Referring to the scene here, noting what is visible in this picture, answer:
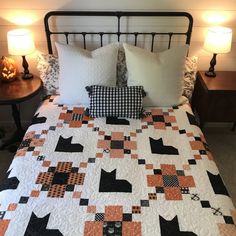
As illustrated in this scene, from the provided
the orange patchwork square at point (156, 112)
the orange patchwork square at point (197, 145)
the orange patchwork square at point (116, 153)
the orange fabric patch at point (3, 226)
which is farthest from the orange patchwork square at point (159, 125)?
the orange fabric patch at point (3, 226)

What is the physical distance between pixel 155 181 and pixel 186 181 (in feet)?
0.57

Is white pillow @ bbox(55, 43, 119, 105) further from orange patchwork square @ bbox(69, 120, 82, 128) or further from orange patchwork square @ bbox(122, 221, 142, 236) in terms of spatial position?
orange patchwork square @ bbox(122, 221, 142, 236)

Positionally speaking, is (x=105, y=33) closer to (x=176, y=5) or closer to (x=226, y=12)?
(x=176, y=5)

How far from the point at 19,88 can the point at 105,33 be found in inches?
33.6

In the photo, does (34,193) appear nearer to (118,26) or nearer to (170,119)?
(170,119)

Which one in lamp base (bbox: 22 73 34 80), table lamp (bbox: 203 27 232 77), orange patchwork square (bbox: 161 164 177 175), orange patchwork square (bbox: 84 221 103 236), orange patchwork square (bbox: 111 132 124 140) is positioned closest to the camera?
orange patchwork square (bbox: 84 221 103 236)

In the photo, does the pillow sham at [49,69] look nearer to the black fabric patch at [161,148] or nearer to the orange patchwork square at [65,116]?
the orange patchwork square at [65,116]

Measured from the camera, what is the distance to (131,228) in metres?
1.30

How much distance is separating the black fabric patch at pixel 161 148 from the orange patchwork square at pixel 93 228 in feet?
2.04

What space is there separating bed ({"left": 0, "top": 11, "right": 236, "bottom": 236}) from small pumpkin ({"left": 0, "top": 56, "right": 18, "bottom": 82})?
1.45 feet

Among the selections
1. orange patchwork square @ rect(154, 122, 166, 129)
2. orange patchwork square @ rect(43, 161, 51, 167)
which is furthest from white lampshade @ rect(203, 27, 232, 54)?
orange patchwork square @ rect(43, 161, 51, 167)

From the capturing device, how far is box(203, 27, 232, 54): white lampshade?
86.2 inches

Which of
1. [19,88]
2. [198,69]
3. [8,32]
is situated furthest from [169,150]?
[8,32]

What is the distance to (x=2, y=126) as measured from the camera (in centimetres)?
285
